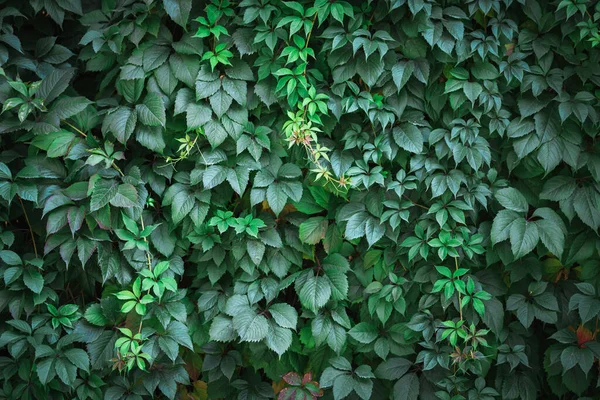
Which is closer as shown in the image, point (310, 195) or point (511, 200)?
point (511, 200)

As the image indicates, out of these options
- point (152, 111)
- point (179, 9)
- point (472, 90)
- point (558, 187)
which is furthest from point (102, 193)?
point (558, 187)

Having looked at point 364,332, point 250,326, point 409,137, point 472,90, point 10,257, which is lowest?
point 364,332

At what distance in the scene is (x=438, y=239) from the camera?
2.44 m

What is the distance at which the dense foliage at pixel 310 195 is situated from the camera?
→ 7.89ft

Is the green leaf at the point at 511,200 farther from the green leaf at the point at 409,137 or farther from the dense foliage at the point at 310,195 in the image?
the green leaf at the point at 409,137

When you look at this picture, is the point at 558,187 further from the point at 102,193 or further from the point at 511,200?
the point at 102,193

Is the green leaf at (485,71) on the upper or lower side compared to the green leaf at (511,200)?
upper

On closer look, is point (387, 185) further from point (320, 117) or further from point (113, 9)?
point (113, 9)

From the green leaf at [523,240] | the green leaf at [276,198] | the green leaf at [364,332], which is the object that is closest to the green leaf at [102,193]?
the green leaf at [276,198]

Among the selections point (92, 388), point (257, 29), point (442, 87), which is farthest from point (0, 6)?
point (442, 87)

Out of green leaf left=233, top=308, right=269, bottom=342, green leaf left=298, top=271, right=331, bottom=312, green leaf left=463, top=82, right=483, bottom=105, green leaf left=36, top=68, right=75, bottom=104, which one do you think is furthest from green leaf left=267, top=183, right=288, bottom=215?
green leaf left=36, top=68, right=75, bottom=104

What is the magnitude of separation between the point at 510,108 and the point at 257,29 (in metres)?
1.13

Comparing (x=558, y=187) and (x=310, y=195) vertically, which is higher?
(x=558, y=187)

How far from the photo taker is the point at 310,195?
255 cm
